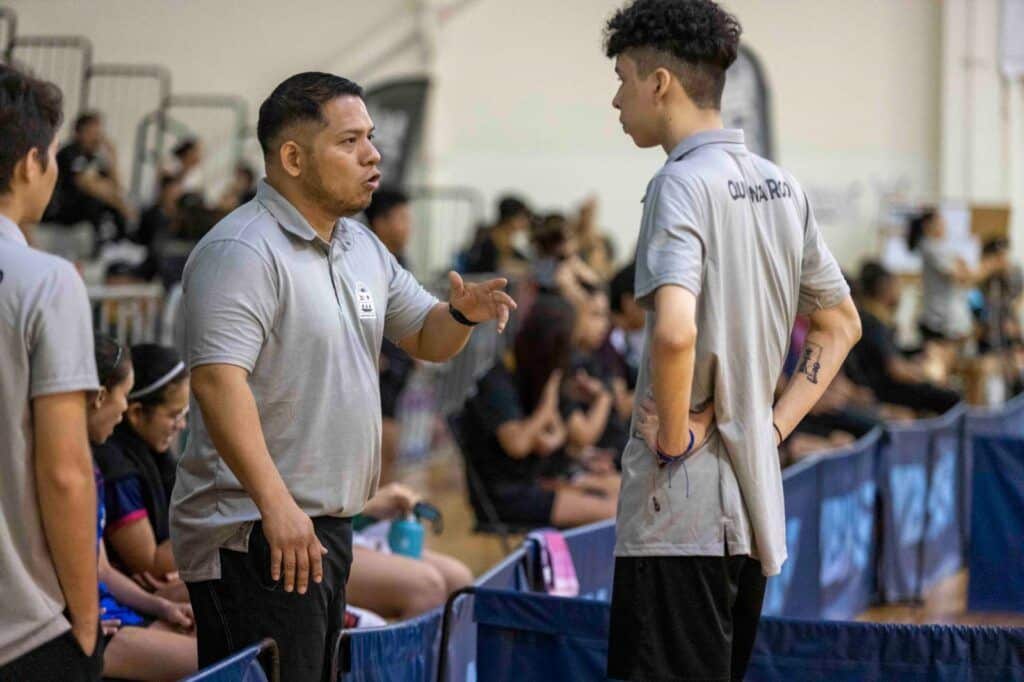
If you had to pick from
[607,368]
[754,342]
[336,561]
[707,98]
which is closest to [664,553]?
[754,342]

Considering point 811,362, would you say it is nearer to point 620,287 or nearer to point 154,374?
point 154,374

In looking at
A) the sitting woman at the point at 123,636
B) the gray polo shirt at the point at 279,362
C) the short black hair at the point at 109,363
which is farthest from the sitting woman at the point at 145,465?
the gray polo shirt at the point at 279,362

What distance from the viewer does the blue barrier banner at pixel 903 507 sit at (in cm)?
703

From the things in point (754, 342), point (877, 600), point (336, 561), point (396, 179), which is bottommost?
point (877, 600)

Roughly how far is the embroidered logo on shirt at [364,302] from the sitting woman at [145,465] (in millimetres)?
1129

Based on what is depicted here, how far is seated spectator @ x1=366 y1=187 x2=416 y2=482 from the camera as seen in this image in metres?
6.51

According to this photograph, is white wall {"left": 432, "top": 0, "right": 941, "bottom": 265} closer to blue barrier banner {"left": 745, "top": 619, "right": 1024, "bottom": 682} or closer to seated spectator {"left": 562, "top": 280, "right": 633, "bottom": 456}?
seated spectator {"left": 562, "top": 280, "right": 633, "bottom": 456}

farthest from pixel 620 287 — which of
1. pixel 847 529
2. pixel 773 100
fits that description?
pixel 773 100

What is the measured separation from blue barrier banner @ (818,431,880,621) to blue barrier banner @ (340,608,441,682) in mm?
3013

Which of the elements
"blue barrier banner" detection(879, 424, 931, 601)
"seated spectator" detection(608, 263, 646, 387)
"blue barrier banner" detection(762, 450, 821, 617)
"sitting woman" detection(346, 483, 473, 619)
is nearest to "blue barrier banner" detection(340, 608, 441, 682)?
"sitting woman" detection(346, 483, 473, 619)

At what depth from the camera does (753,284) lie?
282 centimetres

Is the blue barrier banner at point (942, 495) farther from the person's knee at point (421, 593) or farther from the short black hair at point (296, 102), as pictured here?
the short black hair at point (296, 102)

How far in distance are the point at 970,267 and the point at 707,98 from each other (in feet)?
40.2

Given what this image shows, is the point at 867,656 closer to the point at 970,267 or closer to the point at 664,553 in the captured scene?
the point at 664,553
